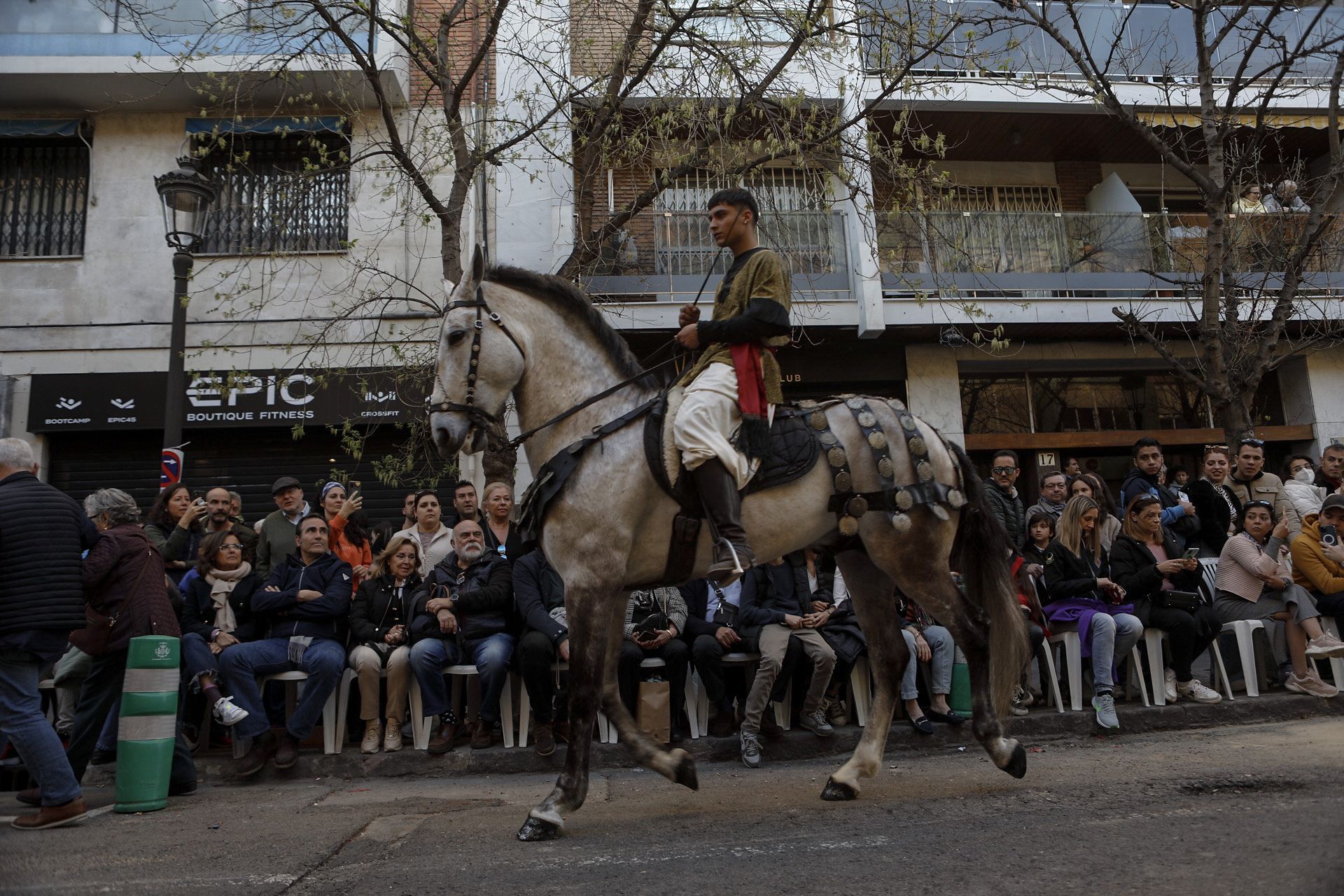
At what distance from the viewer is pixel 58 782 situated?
5.25 metres

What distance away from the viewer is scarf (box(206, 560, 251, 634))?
23.7 ft

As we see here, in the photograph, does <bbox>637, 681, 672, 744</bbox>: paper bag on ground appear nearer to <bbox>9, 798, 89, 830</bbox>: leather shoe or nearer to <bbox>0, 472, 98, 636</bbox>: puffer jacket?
<bbox>9, 798, 89, 830</bbox>: leather shoe

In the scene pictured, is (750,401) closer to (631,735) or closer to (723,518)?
(723,518)

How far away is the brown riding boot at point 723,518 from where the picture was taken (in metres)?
4.50

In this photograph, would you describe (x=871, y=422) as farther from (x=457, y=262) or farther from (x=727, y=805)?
(x=457, y=262)

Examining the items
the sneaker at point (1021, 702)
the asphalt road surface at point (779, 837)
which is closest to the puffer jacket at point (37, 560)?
the asphalt road surface at point (779, 837)

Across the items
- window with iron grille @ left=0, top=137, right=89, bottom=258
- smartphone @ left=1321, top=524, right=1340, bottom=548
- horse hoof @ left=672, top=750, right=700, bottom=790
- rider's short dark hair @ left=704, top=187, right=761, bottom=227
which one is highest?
window with iron grille @ left=0, top=137, right=89, bottom=258

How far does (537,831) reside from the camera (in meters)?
4.29

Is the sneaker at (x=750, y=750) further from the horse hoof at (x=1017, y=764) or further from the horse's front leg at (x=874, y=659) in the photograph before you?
the horse hoof at (x=1017, y=764)

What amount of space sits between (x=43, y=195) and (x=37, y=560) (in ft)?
39.9

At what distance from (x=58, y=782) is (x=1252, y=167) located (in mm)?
13568

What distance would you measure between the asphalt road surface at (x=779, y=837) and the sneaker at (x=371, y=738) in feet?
2.48

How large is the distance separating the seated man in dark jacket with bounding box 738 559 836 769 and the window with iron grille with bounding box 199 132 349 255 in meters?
9.81

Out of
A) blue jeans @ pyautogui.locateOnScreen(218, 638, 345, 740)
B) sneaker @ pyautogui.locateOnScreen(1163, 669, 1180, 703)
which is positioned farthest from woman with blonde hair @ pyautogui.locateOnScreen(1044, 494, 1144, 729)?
blue jeans @ pyautogui.locateOnScreen(218, 638, 345, 740)
